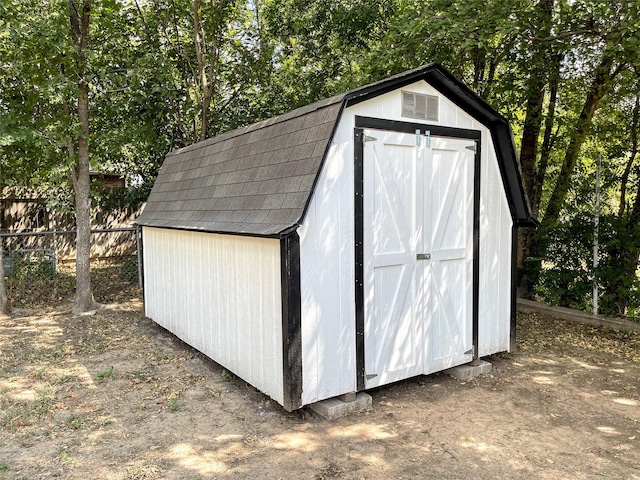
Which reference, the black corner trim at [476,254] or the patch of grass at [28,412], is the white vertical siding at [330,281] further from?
the patch of grass at [28,412]

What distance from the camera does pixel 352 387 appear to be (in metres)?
3.95

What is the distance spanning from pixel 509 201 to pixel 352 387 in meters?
2.70

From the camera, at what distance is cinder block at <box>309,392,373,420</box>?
12.5ft

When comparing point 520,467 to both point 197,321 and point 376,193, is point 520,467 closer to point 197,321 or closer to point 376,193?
point 376,193

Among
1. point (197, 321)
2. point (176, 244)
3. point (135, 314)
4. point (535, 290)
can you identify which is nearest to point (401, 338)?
point (197, 321)

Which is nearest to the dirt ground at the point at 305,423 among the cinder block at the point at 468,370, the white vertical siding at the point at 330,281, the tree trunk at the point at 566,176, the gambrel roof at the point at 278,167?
the cinder block at the point at 468,370

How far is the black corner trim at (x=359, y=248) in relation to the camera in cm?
390

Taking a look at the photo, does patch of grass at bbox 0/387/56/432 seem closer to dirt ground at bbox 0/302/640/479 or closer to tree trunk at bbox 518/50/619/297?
dirt ground at bbox 0/302/640/479

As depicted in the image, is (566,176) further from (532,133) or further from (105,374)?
(105,374)

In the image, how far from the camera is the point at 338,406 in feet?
12.6

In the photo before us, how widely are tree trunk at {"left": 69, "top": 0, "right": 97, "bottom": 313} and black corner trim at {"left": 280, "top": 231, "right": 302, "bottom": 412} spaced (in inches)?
207

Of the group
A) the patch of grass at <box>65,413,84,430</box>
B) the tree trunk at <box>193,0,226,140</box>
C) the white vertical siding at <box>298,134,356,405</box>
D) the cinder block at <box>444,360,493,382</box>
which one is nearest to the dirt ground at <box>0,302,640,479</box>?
the patch of grass at <box>65,413,84,430</box>

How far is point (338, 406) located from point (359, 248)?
1.31 meters

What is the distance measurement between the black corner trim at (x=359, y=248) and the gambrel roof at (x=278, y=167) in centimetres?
34
